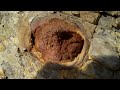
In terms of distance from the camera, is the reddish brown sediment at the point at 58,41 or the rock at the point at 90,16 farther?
the rock at the point at 90,16

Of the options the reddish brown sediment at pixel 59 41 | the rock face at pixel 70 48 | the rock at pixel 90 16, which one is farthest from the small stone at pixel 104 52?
the rock at pixel 90 16

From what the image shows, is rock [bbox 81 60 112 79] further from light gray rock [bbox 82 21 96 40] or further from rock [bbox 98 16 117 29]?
rock [bbox 98 16 117 29]

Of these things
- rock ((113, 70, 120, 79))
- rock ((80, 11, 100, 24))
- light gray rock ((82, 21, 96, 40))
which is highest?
rock ((80, 11, 100, 24))

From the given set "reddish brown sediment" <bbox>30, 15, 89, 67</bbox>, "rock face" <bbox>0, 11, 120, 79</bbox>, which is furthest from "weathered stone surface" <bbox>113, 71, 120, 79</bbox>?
"reddish brown sediment" <bbox>30, 15, 89, 67</bbox>

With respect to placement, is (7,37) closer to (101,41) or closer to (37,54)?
(37,54)

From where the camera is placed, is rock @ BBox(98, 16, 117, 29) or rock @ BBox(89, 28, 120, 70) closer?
rock @ BBox(89, 28, 120, 70)

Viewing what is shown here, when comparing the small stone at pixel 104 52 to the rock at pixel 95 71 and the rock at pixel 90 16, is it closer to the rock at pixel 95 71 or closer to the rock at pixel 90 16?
the rock at pixel 95 71
